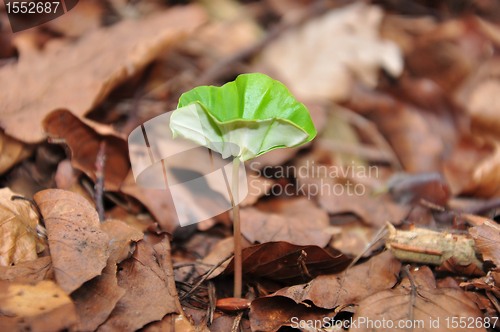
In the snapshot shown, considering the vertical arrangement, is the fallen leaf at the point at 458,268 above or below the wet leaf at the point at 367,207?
above

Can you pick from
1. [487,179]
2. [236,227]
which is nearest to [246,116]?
[236,227]

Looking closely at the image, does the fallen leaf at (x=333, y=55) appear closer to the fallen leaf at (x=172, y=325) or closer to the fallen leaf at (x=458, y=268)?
the fallen leaf at (x=458, y=268)

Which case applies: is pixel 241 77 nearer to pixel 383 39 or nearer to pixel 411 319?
pixel 411 319

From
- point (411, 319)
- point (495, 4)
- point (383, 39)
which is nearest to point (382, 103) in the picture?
point (383, 39)

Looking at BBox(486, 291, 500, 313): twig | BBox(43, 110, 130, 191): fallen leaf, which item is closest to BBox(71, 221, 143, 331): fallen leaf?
BBox(43, 110, 130, 191): fallen leaf

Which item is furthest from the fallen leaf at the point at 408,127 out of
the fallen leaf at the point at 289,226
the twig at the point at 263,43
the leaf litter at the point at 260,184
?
the fallen leaf at the point at 289,226

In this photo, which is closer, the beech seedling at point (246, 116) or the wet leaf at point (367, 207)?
the beech seedling at point (246, 116)

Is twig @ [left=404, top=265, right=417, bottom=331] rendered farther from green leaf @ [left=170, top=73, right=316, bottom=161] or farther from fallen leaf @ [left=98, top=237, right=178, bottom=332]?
fallen leaf @ [left=98, top=237, right=178, bottom=332]

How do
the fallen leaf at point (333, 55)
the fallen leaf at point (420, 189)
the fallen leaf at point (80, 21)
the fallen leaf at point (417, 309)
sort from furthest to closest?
the fallen leaf at point (333, 55)
the fallen leaf at point (80, 21)
the fallen leaf at point (420, 189)
the fallen leaf at point (417, 309)
